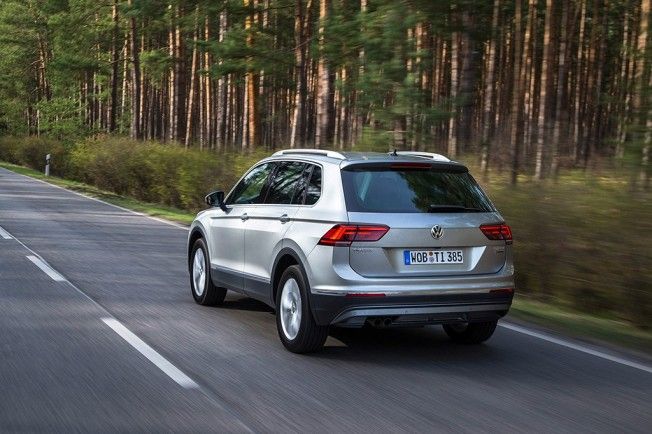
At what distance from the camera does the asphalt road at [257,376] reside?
16.3 ft

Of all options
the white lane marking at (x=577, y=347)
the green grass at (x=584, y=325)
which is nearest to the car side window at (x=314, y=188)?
the white lane marking at (x=577, y=347)

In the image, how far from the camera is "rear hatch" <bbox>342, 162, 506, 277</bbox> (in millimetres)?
6316

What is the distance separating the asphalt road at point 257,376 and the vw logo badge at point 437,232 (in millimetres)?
1022

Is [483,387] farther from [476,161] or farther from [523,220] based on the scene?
[476,161]

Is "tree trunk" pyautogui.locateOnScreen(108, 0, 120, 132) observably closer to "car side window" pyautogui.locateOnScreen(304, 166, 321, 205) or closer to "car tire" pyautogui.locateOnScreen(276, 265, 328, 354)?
"car side window" pyautogui.locateOnScreen(304, 166, 321, 205)

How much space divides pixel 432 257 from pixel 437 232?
0.20 m

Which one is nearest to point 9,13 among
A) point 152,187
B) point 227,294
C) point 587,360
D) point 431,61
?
point 152,187

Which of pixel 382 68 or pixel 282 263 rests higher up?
pixel 382 68

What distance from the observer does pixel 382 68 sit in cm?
1512

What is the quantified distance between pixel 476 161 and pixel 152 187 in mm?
16847

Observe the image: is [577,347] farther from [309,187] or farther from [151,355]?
[151,355]

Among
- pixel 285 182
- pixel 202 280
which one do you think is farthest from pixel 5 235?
pixel 285 182

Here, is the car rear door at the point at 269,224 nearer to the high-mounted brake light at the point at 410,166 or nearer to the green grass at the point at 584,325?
the high-mounted brake light at the point at 410,166

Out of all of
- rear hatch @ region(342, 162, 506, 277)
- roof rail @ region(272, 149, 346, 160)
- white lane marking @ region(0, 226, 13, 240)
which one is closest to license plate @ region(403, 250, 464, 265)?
rear hatch @ region(342, 162, 506, 277)
